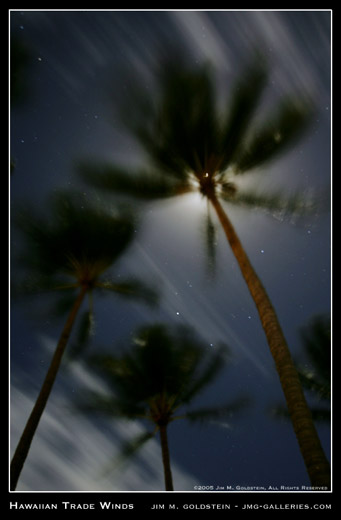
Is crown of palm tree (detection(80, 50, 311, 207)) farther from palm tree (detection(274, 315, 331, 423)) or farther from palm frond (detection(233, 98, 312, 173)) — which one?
palm tree (detection(274, 315, 331, 423))

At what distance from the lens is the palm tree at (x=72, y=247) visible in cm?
861

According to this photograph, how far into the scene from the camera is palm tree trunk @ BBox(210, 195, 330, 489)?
3453mm

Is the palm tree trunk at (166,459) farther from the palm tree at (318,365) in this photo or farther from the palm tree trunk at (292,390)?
the palm tree trunk at (292,390)

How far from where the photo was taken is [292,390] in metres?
4.29

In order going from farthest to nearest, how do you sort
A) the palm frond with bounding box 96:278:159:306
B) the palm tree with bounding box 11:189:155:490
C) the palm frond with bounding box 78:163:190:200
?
the palm frond with bounding box 96:278:159:306 < the palm tree with bounding box 11:189:155:490 < the palm frond with bounding box 78:163:190:200

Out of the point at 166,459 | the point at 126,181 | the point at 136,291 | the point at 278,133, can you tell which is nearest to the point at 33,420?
the point at 136,291

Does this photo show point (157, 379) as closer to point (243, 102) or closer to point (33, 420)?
point (33, 420)

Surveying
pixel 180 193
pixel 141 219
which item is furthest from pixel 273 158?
pixel 141 219

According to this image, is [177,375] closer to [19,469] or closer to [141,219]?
[141,219]

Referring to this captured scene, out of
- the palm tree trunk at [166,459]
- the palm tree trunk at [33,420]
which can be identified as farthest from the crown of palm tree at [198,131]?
the palm tree trunk at [166,459]

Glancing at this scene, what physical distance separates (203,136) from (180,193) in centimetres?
175

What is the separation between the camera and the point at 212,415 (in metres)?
11.7

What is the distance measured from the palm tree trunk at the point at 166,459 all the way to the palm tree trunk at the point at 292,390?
24.0 ft

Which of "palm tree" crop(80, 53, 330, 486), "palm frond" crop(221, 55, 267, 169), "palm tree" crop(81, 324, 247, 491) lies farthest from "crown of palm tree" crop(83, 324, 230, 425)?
"palm frond" crop(221, 55, 267, 169)
